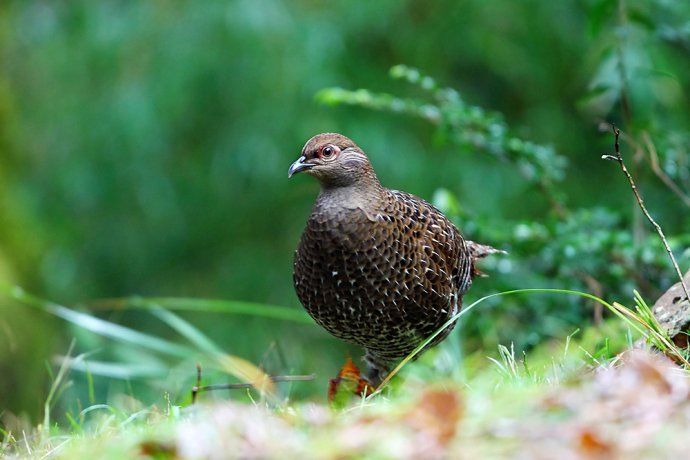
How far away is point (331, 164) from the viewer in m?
4.09

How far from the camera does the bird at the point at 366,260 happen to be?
392 cm

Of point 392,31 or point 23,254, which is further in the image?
point 23,254

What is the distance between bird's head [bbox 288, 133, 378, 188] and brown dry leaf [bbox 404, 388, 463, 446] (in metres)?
2.10

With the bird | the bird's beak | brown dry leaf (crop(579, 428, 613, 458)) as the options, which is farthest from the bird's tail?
brown dry leaf (crop(579, 428, 613, 458))

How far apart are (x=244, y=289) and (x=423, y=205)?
4.44m

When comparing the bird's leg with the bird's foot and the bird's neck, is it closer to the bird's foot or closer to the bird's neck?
the bird's foot

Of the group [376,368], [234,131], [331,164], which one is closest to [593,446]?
[331,164]

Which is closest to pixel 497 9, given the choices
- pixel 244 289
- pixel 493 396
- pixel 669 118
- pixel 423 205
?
pixel 669 118

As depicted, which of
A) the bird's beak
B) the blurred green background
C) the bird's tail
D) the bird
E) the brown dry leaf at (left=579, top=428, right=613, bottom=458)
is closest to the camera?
the brown dry leaf at (left=579, top=428, right=613, bottom=458)

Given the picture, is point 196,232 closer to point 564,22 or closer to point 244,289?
point 244,289

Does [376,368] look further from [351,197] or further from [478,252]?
[351,197]

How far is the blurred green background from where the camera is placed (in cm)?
809

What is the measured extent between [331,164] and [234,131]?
4.37m

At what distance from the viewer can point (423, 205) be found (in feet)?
14.5
